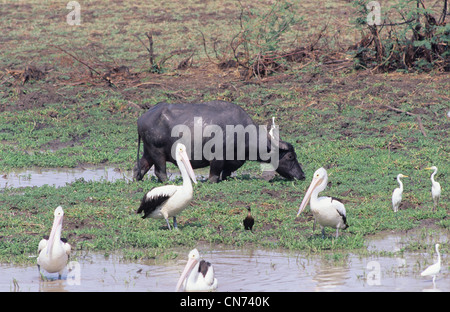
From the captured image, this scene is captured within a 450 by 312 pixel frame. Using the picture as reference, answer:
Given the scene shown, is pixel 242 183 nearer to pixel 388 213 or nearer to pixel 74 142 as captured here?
pixel 388 213

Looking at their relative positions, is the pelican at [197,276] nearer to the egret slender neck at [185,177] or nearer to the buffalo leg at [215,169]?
the egret slender neck at [185,177]

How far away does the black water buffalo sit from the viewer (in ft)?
37.0

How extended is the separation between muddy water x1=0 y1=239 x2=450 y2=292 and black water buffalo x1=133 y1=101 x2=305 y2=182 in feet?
11.1

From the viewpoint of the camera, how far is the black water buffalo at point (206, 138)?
37.0 feet

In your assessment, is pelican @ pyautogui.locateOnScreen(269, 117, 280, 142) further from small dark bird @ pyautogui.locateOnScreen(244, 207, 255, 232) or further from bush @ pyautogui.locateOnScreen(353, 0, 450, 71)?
bush @ pyautogui.locateOnScreen(353, 0, 450, 71)

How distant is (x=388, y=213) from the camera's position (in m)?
9.20

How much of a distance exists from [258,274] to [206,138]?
4276mm

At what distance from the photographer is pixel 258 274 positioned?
7316mm

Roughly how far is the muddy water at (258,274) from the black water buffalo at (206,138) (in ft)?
11.1

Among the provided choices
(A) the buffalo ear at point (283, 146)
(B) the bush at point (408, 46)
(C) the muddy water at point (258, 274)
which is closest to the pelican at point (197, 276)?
(C) the muddy water at point (258, 274)

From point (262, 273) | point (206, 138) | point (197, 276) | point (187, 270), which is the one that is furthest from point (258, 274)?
point (206, 138)

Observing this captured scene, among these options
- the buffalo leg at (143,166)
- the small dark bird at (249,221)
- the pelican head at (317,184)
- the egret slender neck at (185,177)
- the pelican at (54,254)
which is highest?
the pelican head at (317,184)

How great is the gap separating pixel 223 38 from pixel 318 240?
44.3ft
